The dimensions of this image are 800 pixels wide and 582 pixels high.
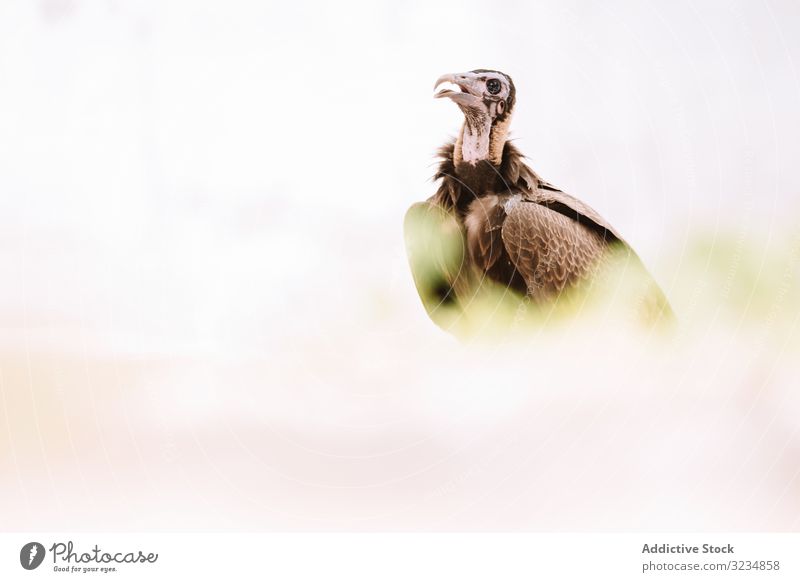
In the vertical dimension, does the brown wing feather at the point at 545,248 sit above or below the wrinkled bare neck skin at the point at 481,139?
below

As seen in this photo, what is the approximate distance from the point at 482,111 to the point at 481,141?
8 cm

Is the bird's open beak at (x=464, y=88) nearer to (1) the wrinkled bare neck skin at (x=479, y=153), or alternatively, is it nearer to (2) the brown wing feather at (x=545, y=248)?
(1) the wrinkled bare neck skin at (x=479, y=153)

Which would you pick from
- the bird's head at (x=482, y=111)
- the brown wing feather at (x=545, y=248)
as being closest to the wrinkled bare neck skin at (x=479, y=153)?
the bird's head at (x=482, y=111)

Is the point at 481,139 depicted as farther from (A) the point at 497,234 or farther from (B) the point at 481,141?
(A) the point at 497,234

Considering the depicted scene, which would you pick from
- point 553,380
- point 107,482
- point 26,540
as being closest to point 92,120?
point 107,482

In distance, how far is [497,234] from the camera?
213cm

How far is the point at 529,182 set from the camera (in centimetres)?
220

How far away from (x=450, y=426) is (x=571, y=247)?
58cm

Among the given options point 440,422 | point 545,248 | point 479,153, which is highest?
point 479,153

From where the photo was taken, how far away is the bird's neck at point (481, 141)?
219cm

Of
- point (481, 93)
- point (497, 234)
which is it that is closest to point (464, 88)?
point (481, 93)

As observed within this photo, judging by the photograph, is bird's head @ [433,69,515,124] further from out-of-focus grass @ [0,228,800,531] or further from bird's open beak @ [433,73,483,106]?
out-of-focus grass @ [0,228,800,531]

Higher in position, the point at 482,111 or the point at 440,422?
the point at 482,111

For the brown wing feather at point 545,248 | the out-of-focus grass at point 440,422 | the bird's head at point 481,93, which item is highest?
the bird's head at point 481,93
